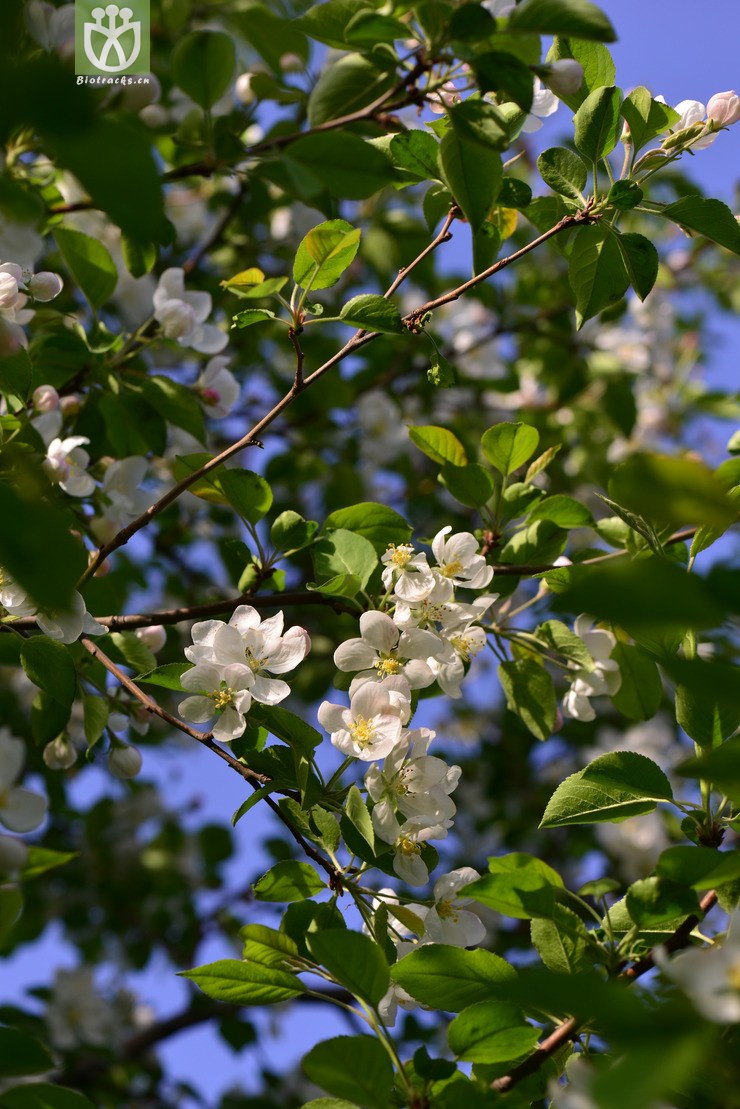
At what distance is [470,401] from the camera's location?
3.68 metres

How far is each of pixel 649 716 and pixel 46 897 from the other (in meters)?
2.63

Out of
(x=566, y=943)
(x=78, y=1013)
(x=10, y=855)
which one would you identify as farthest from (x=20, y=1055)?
(x=78, y=1013)

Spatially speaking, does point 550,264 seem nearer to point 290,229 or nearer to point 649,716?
point 290,229

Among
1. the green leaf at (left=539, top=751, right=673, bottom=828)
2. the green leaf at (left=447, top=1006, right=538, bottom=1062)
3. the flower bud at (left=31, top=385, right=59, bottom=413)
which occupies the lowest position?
the green leaf at (left=447, top=1006, right=538, bottom=1062)

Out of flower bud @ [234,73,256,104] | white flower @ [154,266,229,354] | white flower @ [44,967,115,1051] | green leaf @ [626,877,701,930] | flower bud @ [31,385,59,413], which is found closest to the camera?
green leaf @ [626,877,701,930]

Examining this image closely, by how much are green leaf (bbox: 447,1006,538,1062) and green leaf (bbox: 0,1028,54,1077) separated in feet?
1.15

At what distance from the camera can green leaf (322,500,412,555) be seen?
4.46 feet

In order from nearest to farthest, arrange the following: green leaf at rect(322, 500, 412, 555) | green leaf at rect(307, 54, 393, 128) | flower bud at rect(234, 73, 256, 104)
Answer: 1. green leaf at rect(307, 54, 393, 128)
2. green leaf at rect(322, 500, 412, 555)
3. flower bud at rect(234, 73, 256, 104)

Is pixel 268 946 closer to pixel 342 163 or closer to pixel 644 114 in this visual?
pixel 342 163

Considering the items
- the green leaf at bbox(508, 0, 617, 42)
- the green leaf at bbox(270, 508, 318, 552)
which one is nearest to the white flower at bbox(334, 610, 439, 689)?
the green leaf at bbox(270, 508, 318, 552)

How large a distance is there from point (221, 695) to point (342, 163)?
57cm

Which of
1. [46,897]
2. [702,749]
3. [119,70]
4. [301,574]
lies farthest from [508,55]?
[46,897]

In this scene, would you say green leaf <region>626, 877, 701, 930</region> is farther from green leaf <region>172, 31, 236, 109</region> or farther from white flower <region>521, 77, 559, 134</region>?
green leaf <region>172, 31, 236, 109</region>
